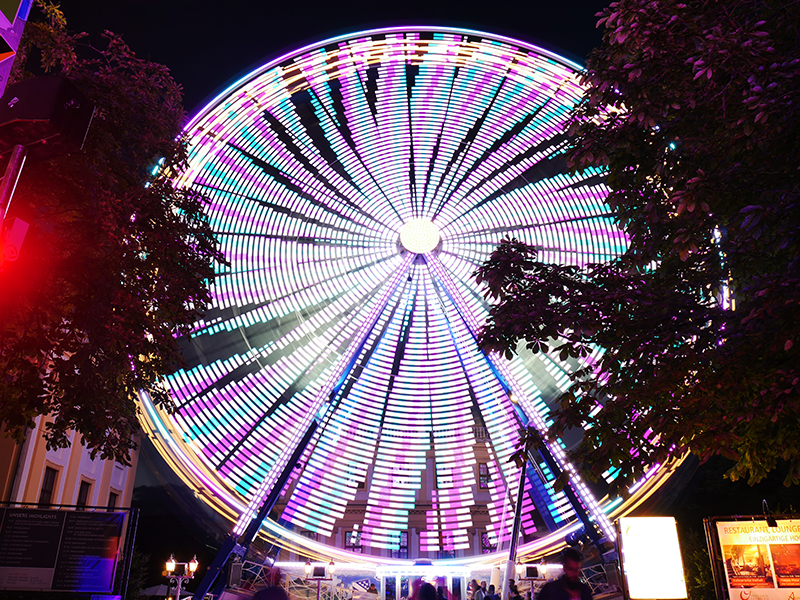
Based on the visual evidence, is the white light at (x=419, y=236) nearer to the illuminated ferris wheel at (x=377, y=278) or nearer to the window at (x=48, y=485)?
the illuminated ferris wheel at (x=377, y=278)

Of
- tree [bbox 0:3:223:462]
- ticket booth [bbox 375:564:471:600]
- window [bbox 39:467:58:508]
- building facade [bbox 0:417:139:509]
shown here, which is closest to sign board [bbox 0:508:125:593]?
building facade [bbox 0:417:139:509]

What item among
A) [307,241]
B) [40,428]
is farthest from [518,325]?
[40,428]

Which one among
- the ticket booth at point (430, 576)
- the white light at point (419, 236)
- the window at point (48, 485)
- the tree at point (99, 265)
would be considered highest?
the white light at point (419, 236)

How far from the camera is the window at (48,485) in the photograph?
15202 millimetres

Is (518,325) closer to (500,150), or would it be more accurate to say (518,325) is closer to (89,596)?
(89,596)

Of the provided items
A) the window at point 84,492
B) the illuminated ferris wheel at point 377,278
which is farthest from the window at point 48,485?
the illuminated ferris wheel at point 377,278

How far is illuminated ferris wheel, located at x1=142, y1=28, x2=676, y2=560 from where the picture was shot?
1234 cm

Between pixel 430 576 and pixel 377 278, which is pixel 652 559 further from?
pixel 430 576

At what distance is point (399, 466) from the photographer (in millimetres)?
13508

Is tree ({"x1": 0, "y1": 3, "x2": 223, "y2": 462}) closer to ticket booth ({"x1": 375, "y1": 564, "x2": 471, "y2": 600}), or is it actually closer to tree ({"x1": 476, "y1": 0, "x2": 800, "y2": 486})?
tree ({"x1": 476, "y1": 0, "x2": 800, "y2": 486})

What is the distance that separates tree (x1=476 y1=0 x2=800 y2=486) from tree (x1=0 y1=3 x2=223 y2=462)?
14.8 feet

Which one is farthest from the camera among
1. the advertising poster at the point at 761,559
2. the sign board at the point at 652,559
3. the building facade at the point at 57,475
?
the building facade at the point at 57,475

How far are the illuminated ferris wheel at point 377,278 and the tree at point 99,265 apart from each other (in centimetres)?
311

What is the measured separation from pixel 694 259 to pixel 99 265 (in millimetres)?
7416
